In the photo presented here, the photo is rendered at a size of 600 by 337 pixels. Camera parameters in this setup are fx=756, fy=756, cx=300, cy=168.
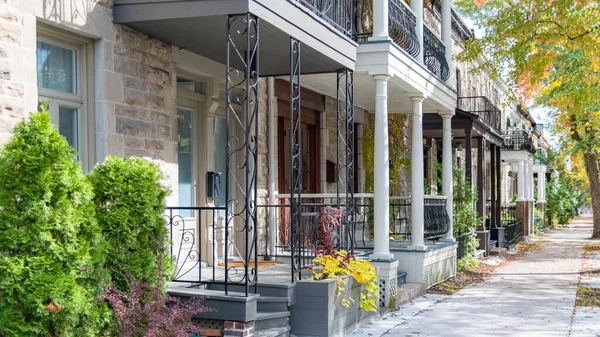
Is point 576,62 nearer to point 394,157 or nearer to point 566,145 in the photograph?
point 394,157

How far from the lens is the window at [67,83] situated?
6375 mm

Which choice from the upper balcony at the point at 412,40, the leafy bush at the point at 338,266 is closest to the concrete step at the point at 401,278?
the leafy bush at the point at 338,266

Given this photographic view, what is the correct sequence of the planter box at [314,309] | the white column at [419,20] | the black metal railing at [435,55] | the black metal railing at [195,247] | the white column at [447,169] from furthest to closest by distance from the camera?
the white column at [447,169]
the black metal railing at [435,55]
the white column at [419,20]
the black metal railing at [195,247]
the planter box at [314,309]

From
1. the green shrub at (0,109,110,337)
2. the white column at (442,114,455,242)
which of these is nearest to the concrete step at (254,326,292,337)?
the green shrub at (0,109,110,337)

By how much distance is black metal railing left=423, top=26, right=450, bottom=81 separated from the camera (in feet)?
43.3

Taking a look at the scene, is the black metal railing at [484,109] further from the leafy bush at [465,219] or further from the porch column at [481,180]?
the leafy bush at [465,219]

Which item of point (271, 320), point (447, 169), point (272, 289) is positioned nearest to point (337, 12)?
point (272, 289)

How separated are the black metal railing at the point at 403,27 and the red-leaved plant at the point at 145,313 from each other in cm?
657

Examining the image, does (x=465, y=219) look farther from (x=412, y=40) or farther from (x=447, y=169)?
(x=412, y=40)

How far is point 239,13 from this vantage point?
6.64 metres

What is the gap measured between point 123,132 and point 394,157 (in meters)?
9.57

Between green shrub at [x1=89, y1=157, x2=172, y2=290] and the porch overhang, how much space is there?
5.25 ft

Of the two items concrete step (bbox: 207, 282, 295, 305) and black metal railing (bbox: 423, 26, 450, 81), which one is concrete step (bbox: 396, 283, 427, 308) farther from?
black metal railing (bbox: 423, 26, 450, 81)

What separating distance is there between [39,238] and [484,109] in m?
21.0
